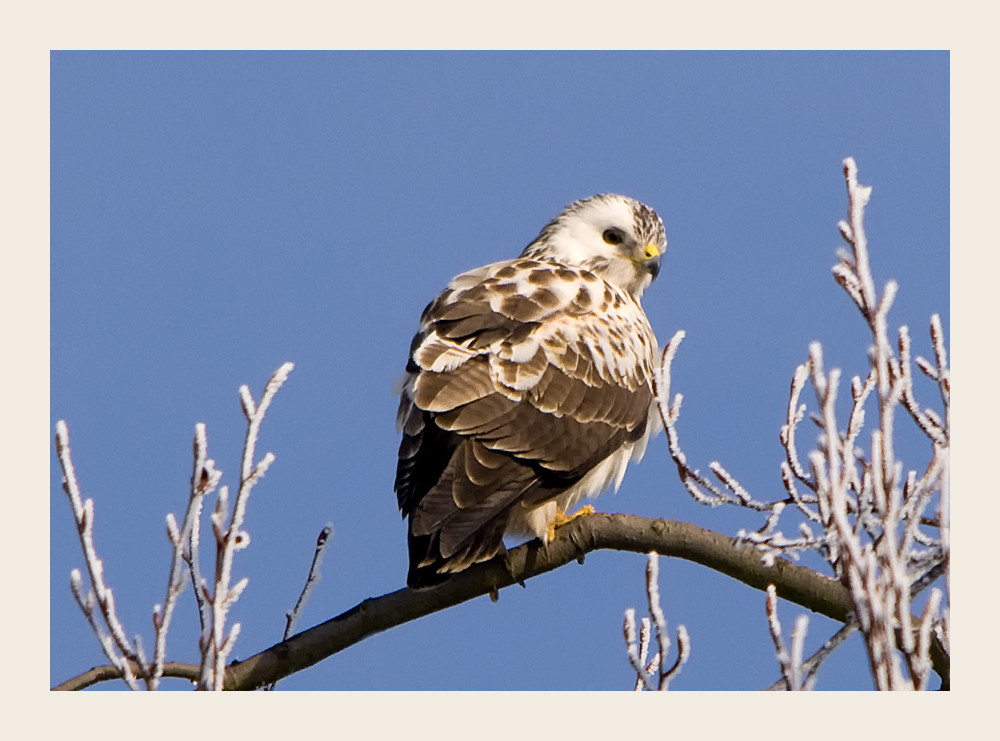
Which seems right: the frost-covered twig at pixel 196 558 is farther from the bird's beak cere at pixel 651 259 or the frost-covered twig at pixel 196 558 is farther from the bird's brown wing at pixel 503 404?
the bird's beak cere at pixel 651 259

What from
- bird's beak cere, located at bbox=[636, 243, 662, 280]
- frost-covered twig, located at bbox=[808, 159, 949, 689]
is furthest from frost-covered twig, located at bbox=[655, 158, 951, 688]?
bird's beak cere, located at bbox=[636, 243, 662, 280]

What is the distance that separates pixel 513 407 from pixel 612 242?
6.84ft

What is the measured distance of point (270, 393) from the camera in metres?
3.32

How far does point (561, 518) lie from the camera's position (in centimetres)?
489

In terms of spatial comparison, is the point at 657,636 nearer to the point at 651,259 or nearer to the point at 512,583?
the point at 512,583

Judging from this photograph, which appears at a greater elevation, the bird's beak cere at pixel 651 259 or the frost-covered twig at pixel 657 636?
the bird's beak cere at pixel 651 259

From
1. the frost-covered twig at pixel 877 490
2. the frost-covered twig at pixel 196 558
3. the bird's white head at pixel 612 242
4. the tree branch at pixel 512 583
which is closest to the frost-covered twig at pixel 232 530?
the frost-covered twig at pixel 196 558

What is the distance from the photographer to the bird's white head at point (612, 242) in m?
6.48

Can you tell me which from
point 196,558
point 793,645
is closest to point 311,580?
point 196,558

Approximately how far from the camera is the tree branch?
4055 mm

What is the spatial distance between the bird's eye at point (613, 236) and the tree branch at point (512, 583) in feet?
7.49

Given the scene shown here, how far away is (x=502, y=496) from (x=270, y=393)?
1.43 meters
